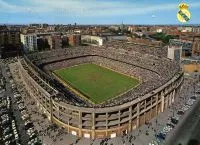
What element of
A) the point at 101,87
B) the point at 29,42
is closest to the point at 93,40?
the point at 29,42

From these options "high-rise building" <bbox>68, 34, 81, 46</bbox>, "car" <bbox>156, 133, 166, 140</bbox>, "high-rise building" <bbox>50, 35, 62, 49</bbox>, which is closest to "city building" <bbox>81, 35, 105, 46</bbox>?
"high-rise building" <bbox>68, 34, 81, 46</bbox>

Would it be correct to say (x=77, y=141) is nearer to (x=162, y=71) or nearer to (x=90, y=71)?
(x=162, y=71)

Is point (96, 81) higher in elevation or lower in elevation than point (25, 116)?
higher

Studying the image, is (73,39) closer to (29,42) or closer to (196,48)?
(29,42)

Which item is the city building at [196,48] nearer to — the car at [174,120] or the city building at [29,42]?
the car at [174,120]

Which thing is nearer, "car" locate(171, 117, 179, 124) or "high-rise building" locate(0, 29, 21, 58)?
"car" locate(171, 117, 179, 124)

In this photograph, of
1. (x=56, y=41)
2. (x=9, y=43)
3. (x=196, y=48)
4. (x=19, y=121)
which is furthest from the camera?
(x=56, y=41)

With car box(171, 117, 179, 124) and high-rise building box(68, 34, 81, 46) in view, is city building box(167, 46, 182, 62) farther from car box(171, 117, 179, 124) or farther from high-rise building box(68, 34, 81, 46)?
high-rise building box(68, 34, 81, 46)
